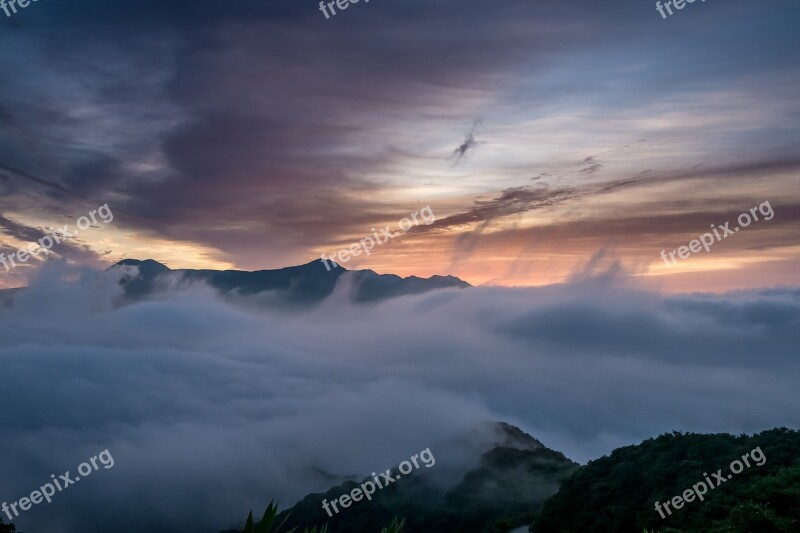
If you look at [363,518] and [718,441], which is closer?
[718,441]

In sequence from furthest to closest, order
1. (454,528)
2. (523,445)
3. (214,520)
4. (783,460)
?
1. (214,520)
2. (523,445)
3. (454,528)
4. (783,460)

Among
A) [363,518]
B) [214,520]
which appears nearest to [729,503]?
[363,518]

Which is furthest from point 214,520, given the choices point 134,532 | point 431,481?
point 431,481

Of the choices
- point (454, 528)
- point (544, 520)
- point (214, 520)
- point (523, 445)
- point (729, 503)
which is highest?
point (729, 503)

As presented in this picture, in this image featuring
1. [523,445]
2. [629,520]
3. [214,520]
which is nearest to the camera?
[629,520]

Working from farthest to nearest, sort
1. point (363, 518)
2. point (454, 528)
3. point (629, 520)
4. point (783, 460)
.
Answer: point (363, 518)
point (454, 528)
point (629, 520)
point (783, 460)

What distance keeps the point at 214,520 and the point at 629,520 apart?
197322 millimetres

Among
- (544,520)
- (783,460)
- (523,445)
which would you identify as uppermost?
(783,460)

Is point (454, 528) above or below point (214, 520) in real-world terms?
above

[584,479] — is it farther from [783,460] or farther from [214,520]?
[214,520]

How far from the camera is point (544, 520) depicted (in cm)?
3509

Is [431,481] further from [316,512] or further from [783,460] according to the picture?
[783,460]

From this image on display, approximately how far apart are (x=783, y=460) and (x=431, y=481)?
240 feet

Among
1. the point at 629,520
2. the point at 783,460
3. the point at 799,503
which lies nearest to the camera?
the point at 799,503
